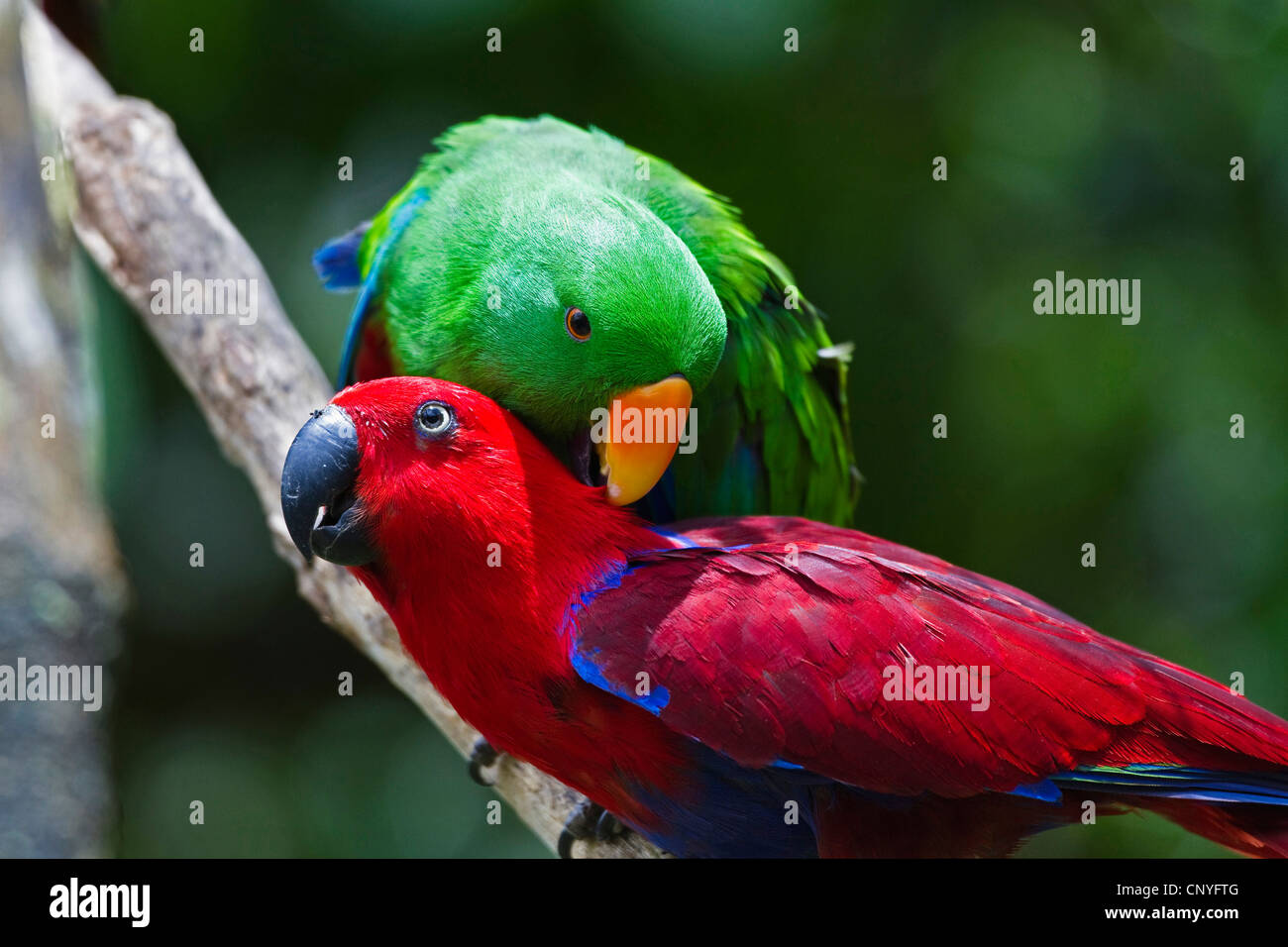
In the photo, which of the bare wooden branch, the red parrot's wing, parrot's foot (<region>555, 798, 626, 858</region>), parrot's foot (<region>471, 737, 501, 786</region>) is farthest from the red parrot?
the bare wooden branch

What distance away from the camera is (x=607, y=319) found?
2.08 metres

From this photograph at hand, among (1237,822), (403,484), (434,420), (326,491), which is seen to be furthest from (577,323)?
(1237,822)

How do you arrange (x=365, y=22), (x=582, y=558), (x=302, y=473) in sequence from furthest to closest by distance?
1. (x=365, y=22)
2. (x=582, y=558)
3. (x=302, y=473)

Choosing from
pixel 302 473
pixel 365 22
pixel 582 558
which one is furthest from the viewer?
pixel 365 22

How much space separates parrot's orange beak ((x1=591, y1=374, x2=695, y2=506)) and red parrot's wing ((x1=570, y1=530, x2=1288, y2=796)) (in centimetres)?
28

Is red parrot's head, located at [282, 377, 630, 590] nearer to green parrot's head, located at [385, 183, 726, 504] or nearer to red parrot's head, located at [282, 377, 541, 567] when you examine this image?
red parrot's head, located at [282, 377, 541, 567]

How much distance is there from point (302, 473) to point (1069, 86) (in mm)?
3288

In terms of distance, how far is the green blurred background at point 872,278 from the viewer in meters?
3.84

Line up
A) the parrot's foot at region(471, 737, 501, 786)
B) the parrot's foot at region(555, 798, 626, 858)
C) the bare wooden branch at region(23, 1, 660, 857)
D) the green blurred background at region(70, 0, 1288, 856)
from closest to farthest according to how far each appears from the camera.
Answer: the parrot's foot at region(555, 798, 626, 858), the parrot's foot at region(471, 737, 501, 786), the bare wooden branch at region(23, 1, 660, 857), the green blurred background at region(70, 0, 1288, 856)

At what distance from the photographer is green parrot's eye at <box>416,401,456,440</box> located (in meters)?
1.93

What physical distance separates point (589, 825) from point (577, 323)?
3.53 ft

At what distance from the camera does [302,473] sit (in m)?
1.86
